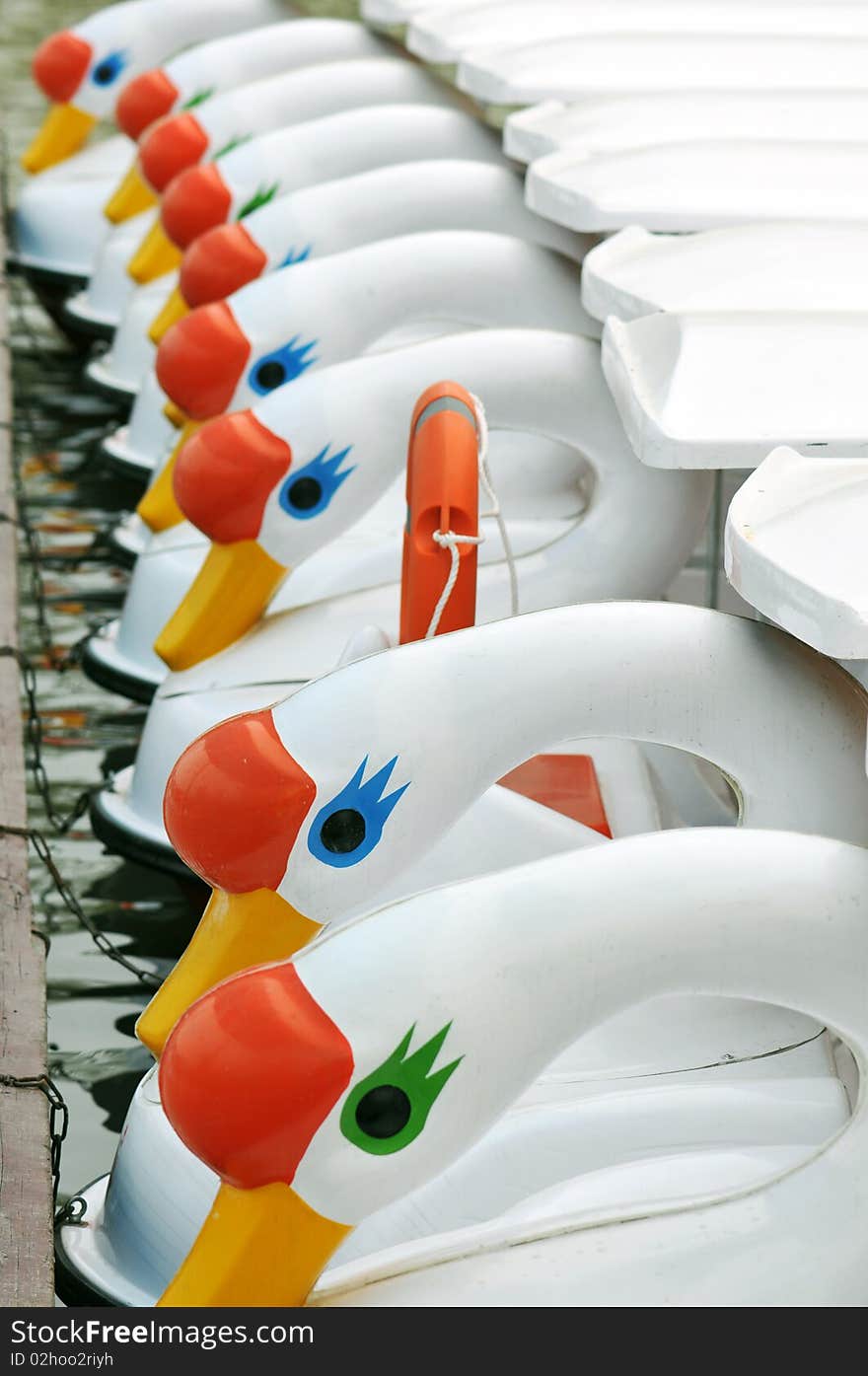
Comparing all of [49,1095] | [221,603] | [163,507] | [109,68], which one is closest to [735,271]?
[221,603]

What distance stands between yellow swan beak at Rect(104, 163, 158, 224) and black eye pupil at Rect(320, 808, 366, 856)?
13.0ft

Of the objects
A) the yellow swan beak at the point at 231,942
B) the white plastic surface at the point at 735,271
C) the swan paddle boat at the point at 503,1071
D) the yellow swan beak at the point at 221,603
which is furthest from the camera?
the yellow swan beak at the point at 221,603

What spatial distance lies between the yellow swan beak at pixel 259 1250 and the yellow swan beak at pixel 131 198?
4.34 meters

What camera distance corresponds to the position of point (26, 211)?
680 cm

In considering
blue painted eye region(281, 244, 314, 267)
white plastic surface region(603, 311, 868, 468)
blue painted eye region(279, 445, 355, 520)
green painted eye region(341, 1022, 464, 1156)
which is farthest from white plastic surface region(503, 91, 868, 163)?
green painted eye region(341, 1022, 464, 1156)

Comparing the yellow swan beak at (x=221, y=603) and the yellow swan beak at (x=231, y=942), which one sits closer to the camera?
the yellow swan beak at (x=231, y=942)

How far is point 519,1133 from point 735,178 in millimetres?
1813

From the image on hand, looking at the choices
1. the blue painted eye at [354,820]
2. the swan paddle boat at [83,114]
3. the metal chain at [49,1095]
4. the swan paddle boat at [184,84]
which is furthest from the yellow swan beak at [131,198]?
the blue painted eye at [354,820]

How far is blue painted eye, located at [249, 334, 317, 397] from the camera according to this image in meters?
3.97

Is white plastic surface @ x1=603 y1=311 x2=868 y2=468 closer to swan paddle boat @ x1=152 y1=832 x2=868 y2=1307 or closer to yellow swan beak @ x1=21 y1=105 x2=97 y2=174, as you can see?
swan paddle boat @ x1=152 y1=832 x2=868 y2=1307

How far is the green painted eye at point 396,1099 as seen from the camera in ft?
6.31

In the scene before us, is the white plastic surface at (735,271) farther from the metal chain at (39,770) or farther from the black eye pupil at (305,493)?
the metal chain at (39,770)

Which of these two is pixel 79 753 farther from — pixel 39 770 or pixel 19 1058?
pixel 19 1058
